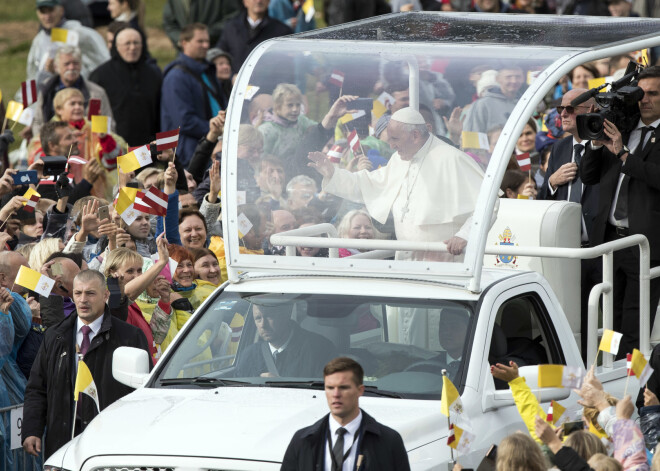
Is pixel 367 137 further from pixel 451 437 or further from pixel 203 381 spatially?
pixel 451 437

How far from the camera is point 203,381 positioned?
7.69 m

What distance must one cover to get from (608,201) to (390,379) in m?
3.18

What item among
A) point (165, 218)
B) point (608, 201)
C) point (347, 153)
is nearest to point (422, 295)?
point (347, 153)

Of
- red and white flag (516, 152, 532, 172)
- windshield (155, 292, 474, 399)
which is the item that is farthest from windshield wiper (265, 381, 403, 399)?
red and white flag (516, 152, 532, 172)

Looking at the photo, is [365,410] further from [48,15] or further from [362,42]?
[48,15]

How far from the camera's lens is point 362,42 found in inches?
348

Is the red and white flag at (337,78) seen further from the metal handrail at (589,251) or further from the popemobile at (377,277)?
the metal handrail at (589,251)

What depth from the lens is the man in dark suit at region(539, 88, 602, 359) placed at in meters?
9.83

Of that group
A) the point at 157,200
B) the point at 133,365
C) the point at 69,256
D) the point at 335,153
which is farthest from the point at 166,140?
the point at 133,365

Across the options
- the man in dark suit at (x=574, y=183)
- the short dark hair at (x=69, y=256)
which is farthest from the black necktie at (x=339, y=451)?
the short dark hair at (x=69, y=256)

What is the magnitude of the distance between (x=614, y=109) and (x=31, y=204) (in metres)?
4.91

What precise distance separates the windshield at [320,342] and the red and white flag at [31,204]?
3.56m

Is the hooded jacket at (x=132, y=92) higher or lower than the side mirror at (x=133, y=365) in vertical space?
higher

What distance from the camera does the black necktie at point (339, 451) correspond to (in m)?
6.38
